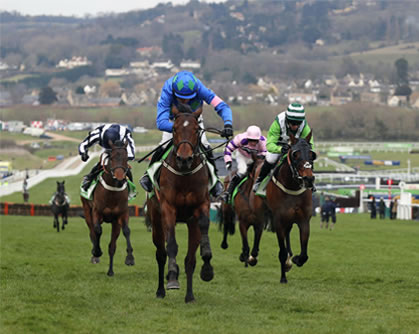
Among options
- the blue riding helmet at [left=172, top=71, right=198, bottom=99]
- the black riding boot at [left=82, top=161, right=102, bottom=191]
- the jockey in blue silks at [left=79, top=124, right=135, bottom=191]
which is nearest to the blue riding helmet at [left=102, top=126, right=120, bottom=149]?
the jockey in blue silks at [left=79, top=124, right=135, bottom=191]

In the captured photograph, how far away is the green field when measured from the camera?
1010 cm

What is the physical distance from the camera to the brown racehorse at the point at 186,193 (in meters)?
11.2

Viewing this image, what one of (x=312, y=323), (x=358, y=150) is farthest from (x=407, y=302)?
(x=358, y=150)

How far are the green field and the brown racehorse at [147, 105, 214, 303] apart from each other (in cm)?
56

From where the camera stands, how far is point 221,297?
12.4 meters

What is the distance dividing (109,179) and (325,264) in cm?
418

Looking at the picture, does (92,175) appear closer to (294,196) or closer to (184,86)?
(294,196)

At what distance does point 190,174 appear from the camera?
1142cm

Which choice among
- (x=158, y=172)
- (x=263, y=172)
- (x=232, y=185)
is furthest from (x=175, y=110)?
(x=232, y=185)

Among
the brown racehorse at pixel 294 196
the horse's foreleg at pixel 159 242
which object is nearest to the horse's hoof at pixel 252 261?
the brown racehorse at pixel 294 196

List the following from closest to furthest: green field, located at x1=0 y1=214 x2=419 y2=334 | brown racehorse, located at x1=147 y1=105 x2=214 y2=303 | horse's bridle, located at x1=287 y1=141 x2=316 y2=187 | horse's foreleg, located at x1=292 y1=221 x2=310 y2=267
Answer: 1. green field, located at x1=0 y1=214 x2=419 y2=334
2. brown racehorse, located at x1=147 y1=105 x2=214 y2=303
3. horse's bridle, located at x1=287 y1=141 x2=316 y2=187
4. horse's foreleg, located at x1=292 y1=221 x2=310 y2=267

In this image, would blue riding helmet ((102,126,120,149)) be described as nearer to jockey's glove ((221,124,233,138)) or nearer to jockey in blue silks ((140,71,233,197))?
jockey in blue silks ((140,71,233,197))

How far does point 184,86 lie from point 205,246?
2021 millimetres

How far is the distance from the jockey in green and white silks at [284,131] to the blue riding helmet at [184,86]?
6.68 feet
